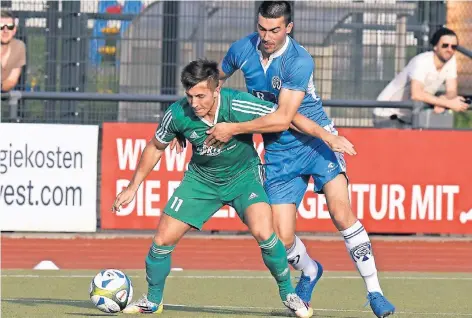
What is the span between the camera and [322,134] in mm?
9055

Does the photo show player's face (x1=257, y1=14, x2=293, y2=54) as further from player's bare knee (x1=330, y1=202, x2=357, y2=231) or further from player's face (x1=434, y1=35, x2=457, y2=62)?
player's face (x1=434, y1=35, x2=457, y2=62)

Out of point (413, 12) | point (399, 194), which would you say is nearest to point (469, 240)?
point (399, 194)

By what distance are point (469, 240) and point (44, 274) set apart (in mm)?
6515

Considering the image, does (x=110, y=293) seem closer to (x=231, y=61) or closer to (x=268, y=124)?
(x=268, y=124)

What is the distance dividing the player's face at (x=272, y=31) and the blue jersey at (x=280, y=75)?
0.44 ft

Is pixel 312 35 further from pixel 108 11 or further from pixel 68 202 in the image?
pixel 68 202

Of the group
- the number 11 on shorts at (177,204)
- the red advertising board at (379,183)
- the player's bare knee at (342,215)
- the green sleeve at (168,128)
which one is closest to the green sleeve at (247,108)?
the green sleeve at (168,128)

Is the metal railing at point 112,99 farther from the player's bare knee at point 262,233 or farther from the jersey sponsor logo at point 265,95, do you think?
the player's bare knee at point 262,233

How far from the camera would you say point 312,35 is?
1688cm

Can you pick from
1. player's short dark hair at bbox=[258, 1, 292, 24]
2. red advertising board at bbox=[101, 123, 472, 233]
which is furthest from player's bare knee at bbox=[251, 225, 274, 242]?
red advertising board at bbox=[101, 123, 472, 233]

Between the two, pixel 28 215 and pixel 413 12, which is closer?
pixel 28 215

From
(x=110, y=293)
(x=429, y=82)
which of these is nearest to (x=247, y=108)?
(x=110, y=293)

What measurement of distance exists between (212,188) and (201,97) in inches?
32.8

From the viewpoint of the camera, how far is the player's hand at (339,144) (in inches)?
351
